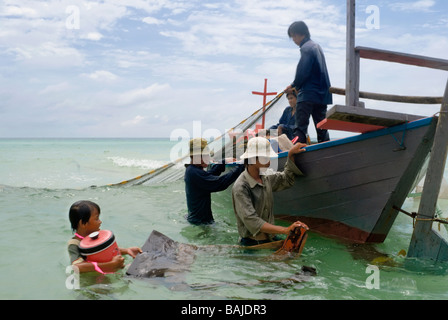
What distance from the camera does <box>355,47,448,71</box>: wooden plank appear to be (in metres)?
4.30

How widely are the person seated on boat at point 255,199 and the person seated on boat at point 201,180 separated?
0.81 metres

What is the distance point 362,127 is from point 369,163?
442mm

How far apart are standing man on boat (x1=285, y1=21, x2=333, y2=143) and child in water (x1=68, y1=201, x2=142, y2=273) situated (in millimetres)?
3112

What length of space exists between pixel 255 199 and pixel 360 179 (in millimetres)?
1425

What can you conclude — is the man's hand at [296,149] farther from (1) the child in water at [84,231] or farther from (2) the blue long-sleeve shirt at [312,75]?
(1) the child in water at [84,231]

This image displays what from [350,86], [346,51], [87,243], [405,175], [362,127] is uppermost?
[346,51]

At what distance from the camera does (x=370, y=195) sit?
15.7 ft

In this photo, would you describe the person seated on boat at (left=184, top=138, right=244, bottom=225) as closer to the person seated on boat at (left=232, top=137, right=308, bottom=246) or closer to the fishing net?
the person seated on boat at (left=232, top=137, right=308, bottom=246)

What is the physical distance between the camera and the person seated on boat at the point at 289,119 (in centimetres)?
727

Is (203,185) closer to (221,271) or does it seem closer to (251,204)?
(251,204)

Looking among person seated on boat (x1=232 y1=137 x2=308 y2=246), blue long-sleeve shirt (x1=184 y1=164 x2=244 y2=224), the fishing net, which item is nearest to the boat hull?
blue long-sleeve shirt (x1=184 y1=164 x2=244 y2=224)

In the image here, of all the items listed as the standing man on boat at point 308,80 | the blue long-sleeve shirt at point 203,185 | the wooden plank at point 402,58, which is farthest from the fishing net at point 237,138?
the wooden plank at point 402,58
